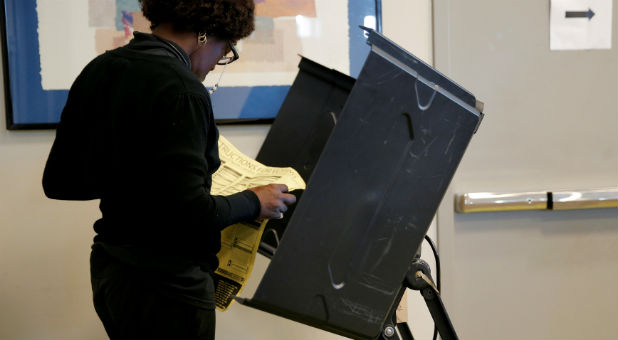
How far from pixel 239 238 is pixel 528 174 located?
3.46 feet

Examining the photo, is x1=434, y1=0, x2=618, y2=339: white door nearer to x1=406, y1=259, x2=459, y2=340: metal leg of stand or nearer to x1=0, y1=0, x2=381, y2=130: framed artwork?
x1=0, y1=0, x2=381, y2=130: framed artwork

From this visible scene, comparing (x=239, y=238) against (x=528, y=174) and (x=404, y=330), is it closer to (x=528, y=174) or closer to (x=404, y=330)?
(x=404, y=330)

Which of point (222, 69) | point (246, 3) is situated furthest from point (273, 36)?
point (246, 3)

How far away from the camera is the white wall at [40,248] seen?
1591 mm

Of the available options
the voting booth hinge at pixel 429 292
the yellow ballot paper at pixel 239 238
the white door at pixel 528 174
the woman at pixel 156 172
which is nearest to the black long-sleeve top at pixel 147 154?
the woman at pixel 156 172

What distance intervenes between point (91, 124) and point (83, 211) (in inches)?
28.3

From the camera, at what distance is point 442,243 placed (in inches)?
70.1

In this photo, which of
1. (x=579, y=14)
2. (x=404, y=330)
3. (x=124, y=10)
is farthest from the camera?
(x=579, y=14)

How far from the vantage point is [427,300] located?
118 cm

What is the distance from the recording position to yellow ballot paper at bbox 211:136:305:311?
115 cm

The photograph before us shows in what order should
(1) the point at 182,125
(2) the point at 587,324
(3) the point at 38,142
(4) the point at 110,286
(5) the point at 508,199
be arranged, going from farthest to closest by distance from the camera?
(2) the point at 587,324, (5) the point at 508,199, (3) the point at 38,142, (4) the point at 110,286, (1) the point at 182,125

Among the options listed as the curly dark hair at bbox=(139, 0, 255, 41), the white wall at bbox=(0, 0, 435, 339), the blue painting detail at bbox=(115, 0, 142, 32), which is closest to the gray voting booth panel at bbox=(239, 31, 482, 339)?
the curly dark hair at bbox=(139, 0, 255, 41)

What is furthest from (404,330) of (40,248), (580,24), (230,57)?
(580,24)

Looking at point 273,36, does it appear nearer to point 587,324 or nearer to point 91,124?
point 91,124
